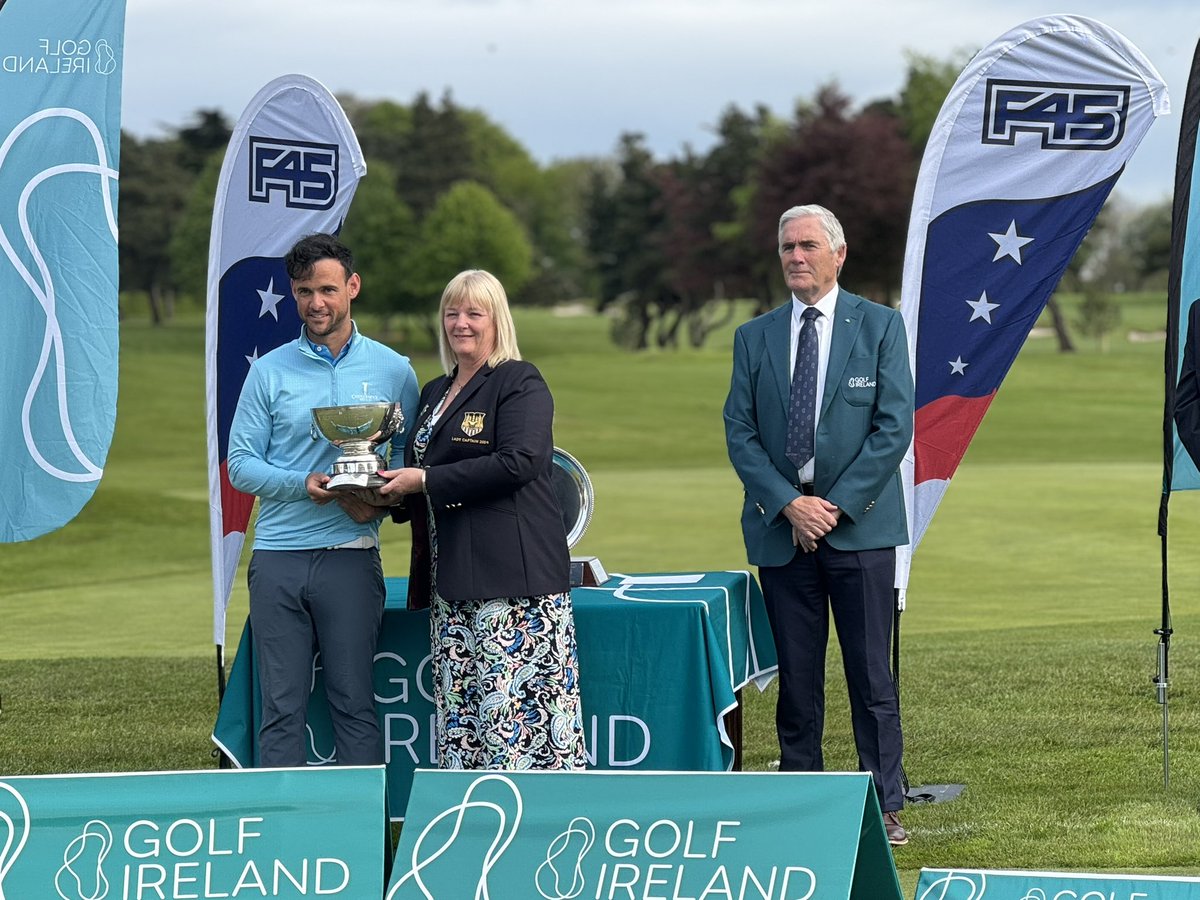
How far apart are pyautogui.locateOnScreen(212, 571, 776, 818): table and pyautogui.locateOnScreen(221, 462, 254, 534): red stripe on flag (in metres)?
0.87

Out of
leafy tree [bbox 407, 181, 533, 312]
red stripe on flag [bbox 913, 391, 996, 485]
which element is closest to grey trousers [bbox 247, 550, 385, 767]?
red stripe on flag [bbox 913, 391, 996, 485]

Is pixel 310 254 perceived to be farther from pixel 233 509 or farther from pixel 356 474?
pixel 233 509

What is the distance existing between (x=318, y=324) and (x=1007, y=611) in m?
6.99

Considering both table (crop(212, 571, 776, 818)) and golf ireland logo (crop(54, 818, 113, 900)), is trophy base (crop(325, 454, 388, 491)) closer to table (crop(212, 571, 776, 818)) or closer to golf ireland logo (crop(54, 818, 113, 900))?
table (crop(212, 571, 776, 818))

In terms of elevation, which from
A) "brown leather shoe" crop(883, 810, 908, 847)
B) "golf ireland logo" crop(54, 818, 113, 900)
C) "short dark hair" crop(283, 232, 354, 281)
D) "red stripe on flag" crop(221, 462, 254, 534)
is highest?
"short dark hair" crop(283, 232, 354, 281)

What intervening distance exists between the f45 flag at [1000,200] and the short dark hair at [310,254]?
197cm

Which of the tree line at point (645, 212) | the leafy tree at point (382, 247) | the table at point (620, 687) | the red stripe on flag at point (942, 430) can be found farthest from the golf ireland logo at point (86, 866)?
the leafy tree at point (382, 247)

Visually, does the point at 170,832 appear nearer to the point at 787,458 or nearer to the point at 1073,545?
the point at 787,458

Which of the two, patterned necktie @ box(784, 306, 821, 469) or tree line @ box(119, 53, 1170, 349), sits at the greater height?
tree line @ box(119, 53, 1170, 349)

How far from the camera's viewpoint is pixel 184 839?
3.49 m

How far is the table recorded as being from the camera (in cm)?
491

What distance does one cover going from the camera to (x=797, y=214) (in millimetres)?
4969

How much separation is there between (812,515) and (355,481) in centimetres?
140

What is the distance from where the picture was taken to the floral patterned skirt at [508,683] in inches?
179
